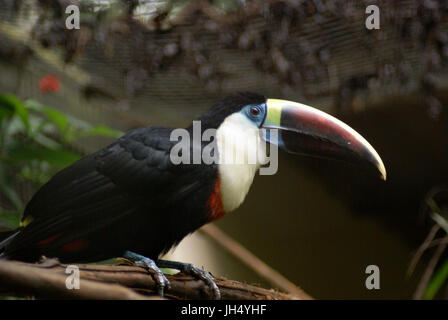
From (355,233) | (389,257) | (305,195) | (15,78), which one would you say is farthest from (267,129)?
(15,78)

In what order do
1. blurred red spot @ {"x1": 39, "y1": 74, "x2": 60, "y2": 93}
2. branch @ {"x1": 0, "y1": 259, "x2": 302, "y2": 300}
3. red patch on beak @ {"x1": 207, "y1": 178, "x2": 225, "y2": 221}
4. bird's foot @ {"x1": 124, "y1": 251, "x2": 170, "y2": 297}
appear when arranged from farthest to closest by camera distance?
blurred red spot @ {"x1": 39, "y1": 74, "x2": 60, "y2": 93}, red patch on beak @ {"x1": 207, "y1": 178, "x2": 225, "y2": 221}, bird's foot @ {"x1": 124, "y1": 251, "x2": 170, "y2": 297}, branch @ {"x1": 0, "y1": 259, "x2": 302, "y2": 300}

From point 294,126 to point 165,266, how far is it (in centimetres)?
46

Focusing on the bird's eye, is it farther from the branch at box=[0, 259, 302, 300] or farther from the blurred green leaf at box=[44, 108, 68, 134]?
the blurred green leaf at box=[44, 108, 68, 134]

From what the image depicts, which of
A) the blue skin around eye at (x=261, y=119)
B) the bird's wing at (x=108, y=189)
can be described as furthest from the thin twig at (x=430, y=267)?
the bird's wing at (x=108, y=189)

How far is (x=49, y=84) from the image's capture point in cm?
146

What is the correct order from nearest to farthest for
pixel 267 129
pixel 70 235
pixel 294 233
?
pixel 70 235 < pixel 267 129 < pixel 294 233

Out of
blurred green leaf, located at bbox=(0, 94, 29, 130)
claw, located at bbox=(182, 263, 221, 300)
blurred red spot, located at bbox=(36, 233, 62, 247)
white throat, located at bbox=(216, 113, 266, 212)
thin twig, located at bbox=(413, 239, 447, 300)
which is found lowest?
thin twig, located at bbox=(413, 239, 447, 300)

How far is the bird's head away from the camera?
1209 mm

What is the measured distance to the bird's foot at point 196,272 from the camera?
1.15 meters

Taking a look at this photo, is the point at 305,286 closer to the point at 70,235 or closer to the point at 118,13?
the point at 70,235

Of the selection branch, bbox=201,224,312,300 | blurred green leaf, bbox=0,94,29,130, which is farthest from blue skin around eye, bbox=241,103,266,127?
blurred green leaf, bbox=0,94,29,130
